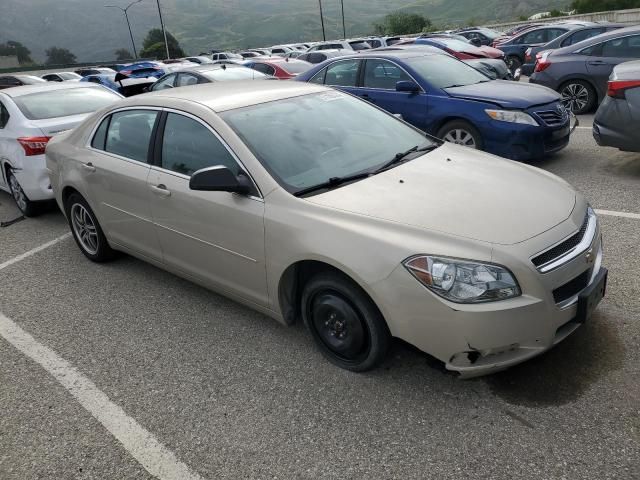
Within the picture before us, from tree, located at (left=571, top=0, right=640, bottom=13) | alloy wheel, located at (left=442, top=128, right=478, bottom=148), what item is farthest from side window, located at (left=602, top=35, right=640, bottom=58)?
tree, located at (left=571, top=0, right=640, bottom=13)

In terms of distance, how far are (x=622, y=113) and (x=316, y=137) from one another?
13.3ft

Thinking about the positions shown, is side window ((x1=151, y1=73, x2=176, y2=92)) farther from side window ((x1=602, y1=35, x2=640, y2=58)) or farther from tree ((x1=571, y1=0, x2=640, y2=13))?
tree ((x1=571, y1=0, x2=640, y2=13))

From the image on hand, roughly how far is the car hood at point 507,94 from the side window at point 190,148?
4287mm

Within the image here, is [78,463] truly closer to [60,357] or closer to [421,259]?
[60,357]

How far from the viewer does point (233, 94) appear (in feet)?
12.9

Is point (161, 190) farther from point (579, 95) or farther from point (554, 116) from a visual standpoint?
point (579, 95)

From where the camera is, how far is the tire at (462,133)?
22.5 feet

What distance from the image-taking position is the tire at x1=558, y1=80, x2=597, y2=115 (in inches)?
378

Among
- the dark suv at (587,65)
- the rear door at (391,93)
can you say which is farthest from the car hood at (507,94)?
the dark suv at (587,65)

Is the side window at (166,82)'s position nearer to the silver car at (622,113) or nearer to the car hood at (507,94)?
the car hood at (507,94)

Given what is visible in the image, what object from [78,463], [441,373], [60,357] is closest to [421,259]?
[441,373]

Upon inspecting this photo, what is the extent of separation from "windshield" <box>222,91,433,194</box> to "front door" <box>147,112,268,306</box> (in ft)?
0.70

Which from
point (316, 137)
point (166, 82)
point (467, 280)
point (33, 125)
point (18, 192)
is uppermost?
point (316, 137)

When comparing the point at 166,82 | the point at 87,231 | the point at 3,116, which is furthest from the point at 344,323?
the point at 166,82
